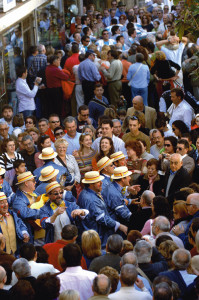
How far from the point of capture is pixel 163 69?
45.6ft

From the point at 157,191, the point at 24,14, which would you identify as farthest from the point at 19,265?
the point at 24,14

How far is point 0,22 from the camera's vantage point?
14172 millimetres

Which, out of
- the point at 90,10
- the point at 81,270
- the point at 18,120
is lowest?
the point at 90,10

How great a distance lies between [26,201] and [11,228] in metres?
0.57

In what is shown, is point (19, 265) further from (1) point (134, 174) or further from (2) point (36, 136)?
(2) point (36, 136)

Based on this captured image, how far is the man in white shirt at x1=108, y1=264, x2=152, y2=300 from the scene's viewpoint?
5656 millimetres

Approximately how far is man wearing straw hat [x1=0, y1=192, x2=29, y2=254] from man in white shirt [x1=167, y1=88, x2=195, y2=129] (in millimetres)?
4328

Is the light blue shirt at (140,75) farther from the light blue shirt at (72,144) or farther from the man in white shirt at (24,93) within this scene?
the light blue shirt at (72,144)

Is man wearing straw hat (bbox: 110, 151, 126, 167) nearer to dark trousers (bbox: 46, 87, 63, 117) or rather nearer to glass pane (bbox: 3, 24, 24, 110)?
dark trousers (bbox: 46, 87, 63, 117)

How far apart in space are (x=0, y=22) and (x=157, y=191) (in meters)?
6.75

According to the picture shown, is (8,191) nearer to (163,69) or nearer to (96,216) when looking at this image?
(96,216)

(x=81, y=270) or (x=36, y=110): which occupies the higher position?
(x=81, y=270)

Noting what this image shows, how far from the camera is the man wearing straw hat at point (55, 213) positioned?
7.80 metres

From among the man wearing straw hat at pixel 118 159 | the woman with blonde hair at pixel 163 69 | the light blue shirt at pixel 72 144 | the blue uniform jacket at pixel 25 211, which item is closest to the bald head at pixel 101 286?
the blue uniform jacket at pixel 25 211
